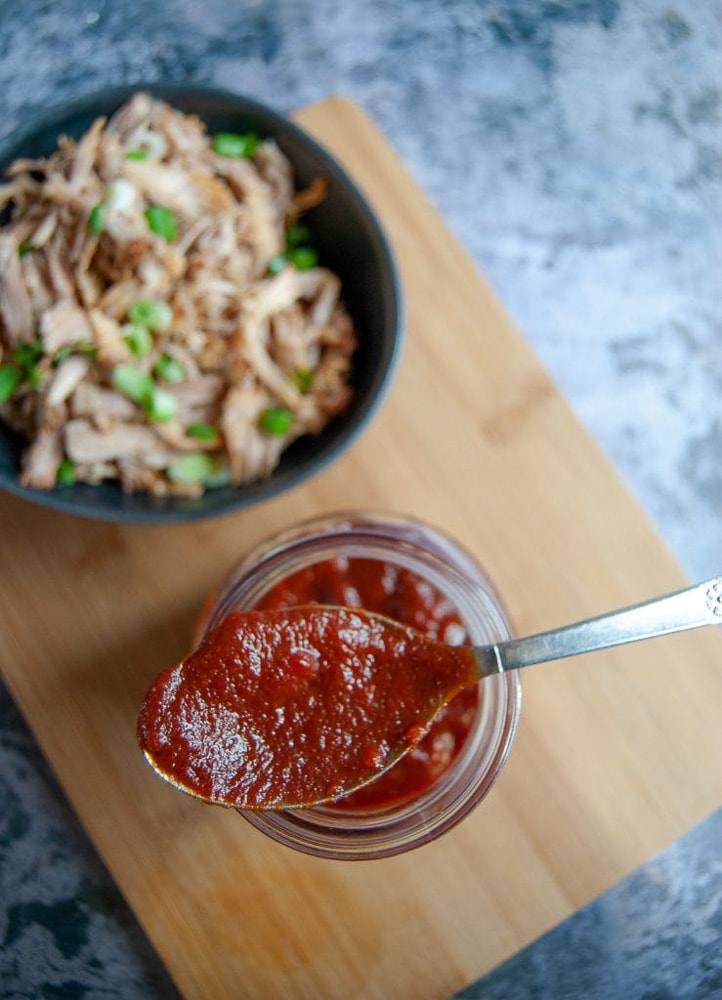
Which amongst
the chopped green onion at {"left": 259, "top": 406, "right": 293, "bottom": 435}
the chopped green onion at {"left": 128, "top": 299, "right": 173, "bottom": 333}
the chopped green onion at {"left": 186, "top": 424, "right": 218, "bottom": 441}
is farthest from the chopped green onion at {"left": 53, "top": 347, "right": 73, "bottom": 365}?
the chopped green onion at {"left": 259, "top": 406, "right": 293, "bottom": 435}

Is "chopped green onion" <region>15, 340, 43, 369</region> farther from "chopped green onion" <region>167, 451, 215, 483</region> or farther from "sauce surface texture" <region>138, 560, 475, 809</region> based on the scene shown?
"sauce surface texture" <region>138, 560, 475, 809</region>

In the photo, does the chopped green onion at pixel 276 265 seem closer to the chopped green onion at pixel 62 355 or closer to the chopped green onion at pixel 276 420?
the chopped green onion at pixel 276 420

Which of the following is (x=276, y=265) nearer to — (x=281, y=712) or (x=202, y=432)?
(x=202, y=432)

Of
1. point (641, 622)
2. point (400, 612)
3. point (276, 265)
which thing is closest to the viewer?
point (641, 622)

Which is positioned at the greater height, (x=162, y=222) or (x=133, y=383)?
(x=162, y=222)

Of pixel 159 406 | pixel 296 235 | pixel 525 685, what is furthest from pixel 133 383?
pixel 525 685

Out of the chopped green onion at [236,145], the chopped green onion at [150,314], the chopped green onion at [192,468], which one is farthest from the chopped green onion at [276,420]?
the chopped green onion at [236,145]

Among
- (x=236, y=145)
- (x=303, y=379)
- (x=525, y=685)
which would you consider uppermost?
(x=236, y=145)
